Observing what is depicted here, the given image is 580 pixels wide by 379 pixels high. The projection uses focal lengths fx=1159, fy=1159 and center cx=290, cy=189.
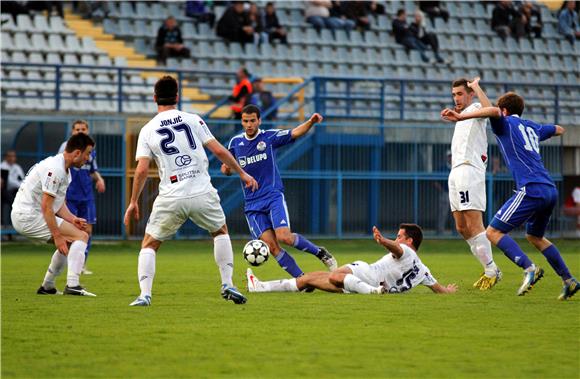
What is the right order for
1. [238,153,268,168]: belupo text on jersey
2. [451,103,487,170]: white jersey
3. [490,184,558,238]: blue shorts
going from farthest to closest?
[451,103,487,170]: white jersey < [238,153,268,168]: belupo text on jersey < [490,184,558,238]: blue shorts

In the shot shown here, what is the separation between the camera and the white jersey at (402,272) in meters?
12.0

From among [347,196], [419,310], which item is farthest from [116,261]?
[419,310]

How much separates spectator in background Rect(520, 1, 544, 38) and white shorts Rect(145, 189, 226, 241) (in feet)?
81.7

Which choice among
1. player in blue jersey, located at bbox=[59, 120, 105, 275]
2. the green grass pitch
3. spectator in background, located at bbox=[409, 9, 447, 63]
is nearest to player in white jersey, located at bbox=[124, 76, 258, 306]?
the green grass pitch

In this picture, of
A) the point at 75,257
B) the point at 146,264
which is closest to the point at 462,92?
the point at 146,264

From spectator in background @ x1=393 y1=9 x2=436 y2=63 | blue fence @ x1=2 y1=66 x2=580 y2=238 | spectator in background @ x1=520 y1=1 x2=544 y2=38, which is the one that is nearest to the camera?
blue fence @ x1=2 y1=66 x2=580 y2=238

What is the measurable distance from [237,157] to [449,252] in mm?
10346

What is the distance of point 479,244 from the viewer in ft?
43.4

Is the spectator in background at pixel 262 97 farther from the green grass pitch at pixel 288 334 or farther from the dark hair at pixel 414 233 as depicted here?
the dark hair at pixel 414 233

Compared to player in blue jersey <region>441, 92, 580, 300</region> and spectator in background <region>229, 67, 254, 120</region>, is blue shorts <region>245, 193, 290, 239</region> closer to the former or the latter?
player in blue jersey <region>441, 92, 580, 300</region>

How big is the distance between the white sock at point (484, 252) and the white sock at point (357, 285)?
5.50ft

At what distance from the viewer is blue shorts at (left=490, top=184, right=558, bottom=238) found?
11.7 metres

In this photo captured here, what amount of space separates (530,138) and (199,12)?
1888cm

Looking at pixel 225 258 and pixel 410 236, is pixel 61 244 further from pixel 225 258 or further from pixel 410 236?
pixel 410 236
